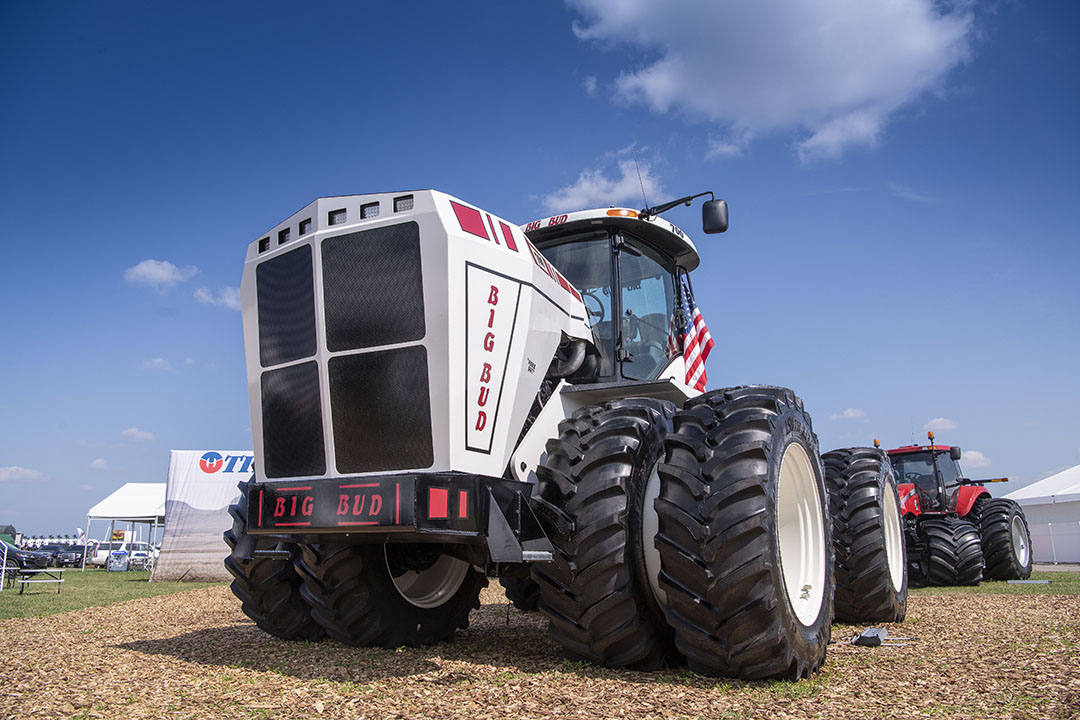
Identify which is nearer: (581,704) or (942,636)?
(581,704)

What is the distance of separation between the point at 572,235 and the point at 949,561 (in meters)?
8.88

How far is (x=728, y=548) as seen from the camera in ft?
12.3

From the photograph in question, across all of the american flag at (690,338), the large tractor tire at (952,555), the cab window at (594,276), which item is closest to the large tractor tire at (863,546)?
the american flag at (690,338)

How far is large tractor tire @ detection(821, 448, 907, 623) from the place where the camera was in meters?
6.73

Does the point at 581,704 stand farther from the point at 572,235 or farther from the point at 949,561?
the point at 949,561

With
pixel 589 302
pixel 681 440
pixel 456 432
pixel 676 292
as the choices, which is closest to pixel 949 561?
pixel 676 292

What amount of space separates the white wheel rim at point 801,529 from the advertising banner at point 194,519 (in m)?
14.2

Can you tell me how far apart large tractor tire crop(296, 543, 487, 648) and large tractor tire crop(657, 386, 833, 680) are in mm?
1669

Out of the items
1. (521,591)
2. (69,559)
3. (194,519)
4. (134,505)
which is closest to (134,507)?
(134,505)

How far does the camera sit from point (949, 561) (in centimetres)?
1149

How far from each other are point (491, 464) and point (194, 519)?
1474 centimetres

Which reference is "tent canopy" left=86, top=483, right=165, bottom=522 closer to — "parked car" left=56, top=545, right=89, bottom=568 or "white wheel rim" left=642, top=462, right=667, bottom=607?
"parked car" left=56, top=545, right=89, bottom=568

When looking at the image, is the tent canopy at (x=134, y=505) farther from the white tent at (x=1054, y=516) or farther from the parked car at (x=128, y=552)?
the white tent at (x=1054, y=516)

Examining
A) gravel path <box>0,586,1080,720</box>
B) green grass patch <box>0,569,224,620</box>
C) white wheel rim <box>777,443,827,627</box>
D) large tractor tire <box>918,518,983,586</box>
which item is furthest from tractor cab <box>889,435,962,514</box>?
green grass patch <box>0,569,224,620</box>
